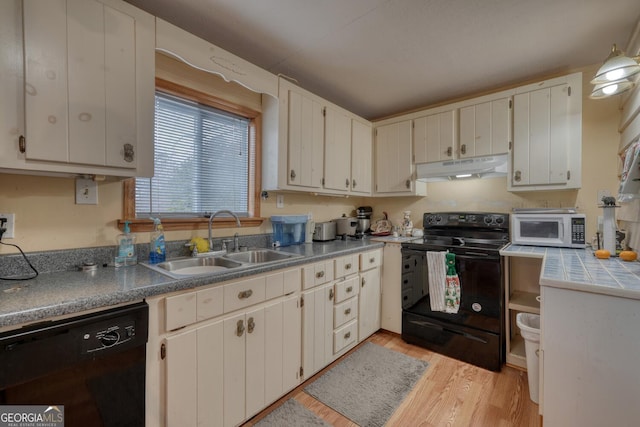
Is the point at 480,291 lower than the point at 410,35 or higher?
lower

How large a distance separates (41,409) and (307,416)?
123 cm

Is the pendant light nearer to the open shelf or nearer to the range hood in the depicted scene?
the range hood

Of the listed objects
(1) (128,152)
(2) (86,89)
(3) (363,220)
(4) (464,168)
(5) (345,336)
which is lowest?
(5) (345,336)

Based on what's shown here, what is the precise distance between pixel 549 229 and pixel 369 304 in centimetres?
157

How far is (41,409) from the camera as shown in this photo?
36.0 inches

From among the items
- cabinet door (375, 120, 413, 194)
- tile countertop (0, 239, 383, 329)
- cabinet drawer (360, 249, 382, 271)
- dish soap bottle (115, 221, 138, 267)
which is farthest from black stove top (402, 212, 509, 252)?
dish soap bottle (115, 221, 138, 267)

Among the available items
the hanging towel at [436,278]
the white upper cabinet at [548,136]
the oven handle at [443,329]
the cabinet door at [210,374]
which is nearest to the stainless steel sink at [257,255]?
the cabinet door at [210,374]

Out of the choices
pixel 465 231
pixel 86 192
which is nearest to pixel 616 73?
pixel 465 231

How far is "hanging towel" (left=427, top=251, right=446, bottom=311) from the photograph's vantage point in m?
2.26

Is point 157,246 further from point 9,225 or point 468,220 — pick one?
point 468,220

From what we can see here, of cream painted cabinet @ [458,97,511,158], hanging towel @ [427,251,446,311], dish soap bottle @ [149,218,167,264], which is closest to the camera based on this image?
dish soap bottle @ [149,218,167,264]

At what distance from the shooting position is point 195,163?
202 centimetres

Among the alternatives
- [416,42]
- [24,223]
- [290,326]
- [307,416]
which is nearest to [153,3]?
[24,223]

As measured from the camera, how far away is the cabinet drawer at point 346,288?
7.04ft
